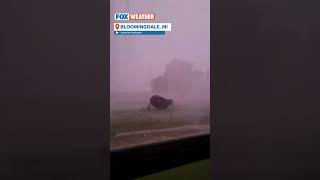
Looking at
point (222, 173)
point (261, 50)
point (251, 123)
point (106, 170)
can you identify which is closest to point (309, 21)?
point (261, 50)

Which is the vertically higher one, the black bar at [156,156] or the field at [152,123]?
the field at [152,123]

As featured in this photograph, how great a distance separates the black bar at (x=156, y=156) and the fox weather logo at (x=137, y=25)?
3.76ft

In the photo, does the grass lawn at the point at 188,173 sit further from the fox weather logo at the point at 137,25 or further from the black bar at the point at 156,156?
the fox weather logo at the point at 137,25

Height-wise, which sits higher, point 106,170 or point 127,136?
point 127,136

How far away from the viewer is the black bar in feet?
16.6

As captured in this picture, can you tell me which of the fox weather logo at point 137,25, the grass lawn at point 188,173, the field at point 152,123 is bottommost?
the grass lawn at point 188,173

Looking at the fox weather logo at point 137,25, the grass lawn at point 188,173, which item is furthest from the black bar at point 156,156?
the fox weather logo at point 137,25

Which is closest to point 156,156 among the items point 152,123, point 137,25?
point 152,123

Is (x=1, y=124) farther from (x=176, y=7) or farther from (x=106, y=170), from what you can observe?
(x=176, y=7)

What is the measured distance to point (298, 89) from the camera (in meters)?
5.14

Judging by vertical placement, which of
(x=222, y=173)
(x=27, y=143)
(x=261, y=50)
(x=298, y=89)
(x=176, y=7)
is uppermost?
(x=176, y=7)

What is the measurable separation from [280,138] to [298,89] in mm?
540

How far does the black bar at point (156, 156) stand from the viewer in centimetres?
507

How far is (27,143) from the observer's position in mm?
5051
